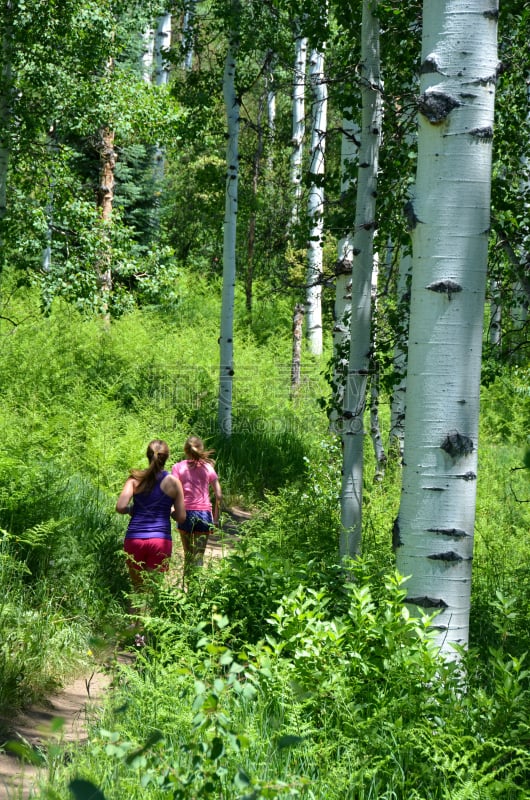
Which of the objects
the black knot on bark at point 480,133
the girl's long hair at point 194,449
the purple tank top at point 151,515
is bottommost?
the purple tank top at point 151,515

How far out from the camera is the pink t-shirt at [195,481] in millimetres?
8000

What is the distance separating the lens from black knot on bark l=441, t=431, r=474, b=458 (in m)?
3.85

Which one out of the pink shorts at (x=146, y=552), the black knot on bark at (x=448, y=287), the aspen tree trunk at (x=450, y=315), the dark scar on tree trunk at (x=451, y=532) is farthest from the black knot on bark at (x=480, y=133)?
the pink shorts at (x=146, y=552)

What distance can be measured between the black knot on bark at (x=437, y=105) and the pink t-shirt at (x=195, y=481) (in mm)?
4852

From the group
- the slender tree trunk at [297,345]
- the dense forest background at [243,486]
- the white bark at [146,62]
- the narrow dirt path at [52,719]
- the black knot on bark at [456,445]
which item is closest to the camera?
the dense forest background at [243,486]

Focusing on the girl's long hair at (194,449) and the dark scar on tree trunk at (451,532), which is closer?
the dark scar on tree trunk at (451,532)

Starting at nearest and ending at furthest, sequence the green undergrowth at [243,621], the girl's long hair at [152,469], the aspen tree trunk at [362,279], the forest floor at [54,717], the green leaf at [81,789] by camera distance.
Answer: the green leaf at [81,789]
the green undergrowth at [243,621]
the forest floor at [54,717]
the aspen tree trunk at [362,279]
the girl's long hair at [152,469]

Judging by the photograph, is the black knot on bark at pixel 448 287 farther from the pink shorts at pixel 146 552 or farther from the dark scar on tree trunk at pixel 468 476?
the pink shorts at pixel 146 552

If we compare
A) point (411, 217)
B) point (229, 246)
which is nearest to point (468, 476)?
point (411, 217)

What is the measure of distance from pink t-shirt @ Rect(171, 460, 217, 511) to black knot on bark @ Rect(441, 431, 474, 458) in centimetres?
444

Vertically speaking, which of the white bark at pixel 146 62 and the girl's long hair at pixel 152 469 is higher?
the white bark at pixel 146 62

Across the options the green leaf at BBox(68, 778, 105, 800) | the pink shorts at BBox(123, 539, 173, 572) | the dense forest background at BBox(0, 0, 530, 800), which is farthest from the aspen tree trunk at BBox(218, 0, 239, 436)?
the green leaf at BBox(68, 778, 105, 800)

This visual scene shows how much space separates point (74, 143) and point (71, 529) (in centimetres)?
1587

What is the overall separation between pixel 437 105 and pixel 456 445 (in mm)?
1577
